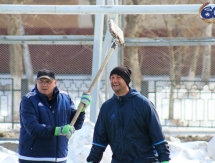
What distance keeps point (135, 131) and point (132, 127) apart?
0.14ft

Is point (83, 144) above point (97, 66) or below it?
below

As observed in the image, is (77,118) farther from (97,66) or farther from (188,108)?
(188,108)

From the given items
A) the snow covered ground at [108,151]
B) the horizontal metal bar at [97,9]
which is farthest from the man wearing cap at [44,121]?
the snow covered ground at [108,151]

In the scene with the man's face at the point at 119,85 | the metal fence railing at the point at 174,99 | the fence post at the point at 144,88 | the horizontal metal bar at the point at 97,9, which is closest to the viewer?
the man's face at the point at 119,85

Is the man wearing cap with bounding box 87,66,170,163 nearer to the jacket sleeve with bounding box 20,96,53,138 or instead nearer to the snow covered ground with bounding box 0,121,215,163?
the jacket sleeve with bounding box 20,96,53,138

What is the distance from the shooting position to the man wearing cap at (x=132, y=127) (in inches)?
210

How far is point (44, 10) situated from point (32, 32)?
8341mm

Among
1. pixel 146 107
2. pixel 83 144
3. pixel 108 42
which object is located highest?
pixel 108 42

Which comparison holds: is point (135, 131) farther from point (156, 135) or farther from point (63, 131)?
point (63, 131)

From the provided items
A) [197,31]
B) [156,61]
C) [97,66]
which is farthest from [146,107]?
[156,61]

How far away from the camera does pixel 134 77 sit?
36.9ft

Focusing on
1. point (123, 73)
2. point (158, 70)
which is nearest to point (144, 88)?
point (158, 70)

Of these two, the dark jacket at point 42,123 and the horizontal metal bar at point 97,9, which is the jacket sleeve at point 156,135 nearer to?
the dark jacket at point 42,123

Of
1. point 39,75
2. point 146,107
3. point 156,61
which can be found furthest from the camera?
point 156,61
